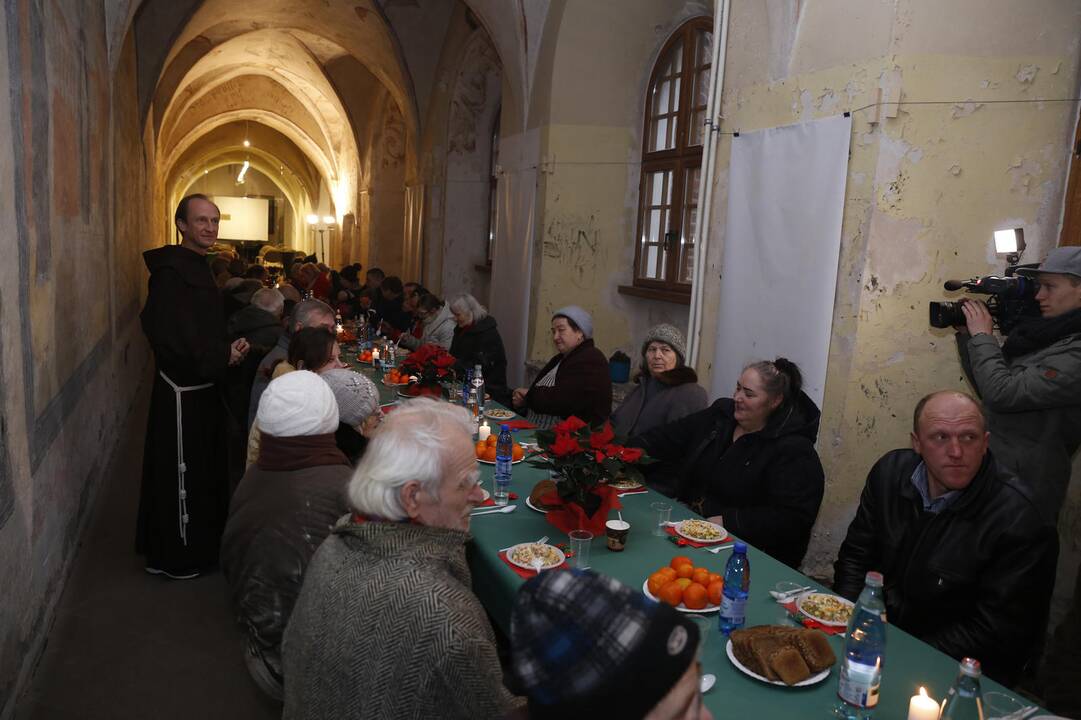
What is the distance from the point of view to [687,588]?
236 centimetres

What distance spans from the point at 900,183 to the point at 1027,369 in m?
1.54

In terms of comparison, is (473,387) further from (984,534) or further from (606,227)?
(606,227)

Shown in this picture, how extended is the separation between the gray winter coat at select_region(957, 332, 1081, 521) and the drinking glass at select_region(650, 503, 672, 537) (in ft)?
5.67

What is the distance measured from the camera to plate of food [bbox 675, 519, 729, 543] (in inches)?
116

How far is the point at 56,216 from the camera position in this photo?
4242 mm

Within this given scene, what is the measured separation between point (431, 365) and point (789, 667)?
3855mm

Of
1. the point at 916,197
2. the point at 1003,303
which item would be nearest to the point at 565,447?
the point at 1003,303

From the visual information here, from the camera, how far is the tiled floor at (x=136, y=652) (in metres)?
3.36

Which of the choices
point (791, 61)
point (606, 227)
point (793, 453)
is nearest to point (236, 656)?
point (793, 453)

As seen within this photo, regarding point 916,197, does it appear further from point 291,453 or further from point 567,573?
point 567,573

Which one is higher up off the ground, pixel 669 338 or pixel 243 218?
pixel 243 218

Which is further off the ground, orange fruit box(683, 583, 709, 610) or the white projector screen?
the white projector screen

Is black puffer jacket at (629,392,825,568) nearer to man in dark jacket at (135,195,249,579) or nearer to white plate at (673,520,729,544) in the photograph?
white plate at (673,520,729,544)

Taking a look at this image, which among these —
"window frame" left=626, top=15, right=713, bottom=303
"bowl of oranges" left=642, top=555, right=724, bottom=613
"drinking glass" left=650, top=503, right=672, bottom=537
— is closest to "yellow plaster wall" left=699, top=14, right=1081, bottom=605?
"drinking glass" left=650, top=503, right=672, bottom=537
